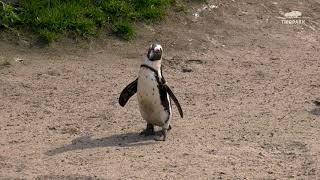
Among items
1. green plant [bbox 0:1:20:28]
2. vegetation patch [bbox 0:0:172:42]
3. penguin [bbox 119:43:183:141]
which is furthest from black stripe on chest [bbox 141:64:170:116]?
green plant [bbox 0:1:20:28]

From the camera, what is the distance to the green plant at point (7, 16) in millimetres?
8734

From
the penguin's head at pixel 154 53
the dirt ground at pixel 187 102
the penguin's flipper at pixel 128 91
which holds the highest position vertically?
the penguin's head at pixel 154 53

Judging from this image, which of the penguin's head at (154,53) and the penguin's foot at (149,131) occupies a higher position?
the penguin's head at (154,53)

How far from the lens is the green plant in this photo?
873 cm

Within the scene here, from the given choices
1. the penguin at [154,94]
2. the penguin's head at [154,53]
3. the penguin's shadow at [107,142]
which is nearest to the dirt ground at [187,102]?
the penguin's shadow at [107,142]

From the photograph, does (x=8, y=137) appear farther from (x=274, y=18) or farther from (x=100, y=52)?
(x=274, y=18)

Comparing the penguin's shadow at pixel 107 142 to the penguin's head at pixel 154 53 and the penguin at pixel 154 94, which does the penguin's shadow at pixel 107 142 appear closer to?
the penguin at pixel 154 94

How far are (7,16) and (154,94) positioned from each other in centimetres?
330

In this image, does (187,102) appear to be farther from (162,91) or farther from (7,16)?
(7,16)

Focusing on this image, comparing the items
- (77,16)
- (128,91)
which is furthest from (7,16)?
(128,91)

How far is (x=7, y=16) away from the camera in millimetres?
8742

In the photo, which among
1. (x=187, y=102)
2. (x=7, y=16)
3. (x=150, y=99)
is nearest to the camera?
(x=150, y=99)

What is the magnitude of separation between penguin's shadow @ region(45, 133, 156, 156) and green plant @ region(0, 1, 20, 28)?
9.91 feet

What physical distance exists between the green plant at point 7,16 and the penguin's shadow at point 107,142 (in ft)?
9.91
